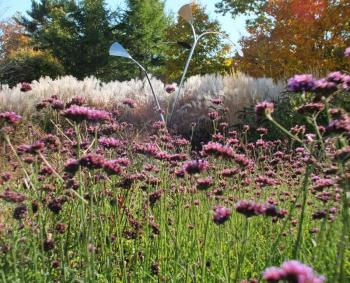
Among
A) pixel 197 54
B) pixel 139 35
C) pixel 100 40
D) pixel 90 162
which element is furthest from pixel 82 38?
pixel 90 162

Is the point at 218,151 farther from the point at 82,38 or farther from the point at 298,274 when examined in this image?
the point at 82,38

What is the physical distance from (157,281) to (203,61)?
27967mm

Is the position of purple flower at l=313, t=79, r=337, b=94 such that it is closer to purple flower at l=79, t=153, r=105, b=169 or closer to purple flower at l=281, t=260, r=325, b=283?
purple flower at l=79, t=153, r=105, b=169

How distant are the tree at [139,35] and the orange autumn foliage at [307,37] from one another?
57.8ft

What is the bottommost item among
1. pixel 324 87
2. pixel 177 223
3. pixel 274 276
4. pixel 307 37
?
pixel 177 223

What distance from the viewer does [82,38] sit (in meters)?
35.8

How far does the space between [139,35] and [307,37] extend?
20291 millimetres

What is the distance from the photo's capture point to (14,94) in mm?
12211

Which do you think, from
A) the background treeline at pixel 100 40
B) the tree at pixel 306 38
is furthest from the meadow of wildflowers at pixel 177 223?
the background treeline at pixel 100 40

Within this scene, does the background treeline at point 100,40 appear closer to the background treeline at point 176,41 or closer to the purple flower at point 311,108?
the background treeline at point 176,41

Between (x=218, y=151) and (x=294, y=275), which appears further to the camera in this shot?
(x=218, y=151)

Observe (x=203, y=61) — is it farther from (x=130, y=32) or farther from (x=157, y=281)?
(x=157, y=281)

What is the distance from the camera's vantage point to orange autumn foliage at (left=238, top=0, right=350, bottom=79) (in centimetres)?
1805

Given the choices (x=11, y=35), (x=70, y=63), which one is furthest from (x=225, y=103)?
(x=11, y=35)
